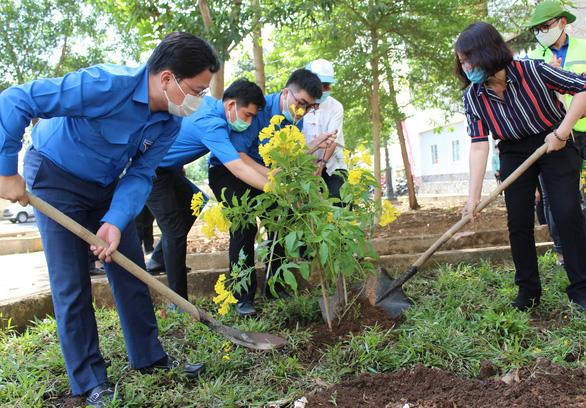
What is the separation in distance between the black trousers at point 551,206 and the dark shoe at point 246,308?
1763mm

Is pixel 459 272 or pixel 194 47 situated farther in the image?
pixel 459 272

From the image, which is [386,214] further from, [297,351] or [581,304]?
[581,304]

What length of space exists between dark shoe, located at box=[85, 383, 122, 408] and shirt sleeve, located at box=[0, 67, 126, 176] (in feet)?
3.47

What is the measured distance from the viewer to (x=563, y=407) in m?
1.78

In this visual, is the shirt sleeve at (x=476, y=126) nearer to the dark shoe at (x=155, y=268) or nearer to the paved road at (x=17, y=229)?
the dark shoe at (x=155, y=268)

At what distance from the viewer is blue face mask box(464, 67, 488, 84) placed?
8.95 feet

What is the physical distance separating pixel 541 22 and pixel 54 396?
3.96m

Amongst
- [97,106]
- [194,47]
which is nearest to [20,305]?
[97,106]

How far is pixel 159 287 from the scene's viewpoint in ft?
7.58

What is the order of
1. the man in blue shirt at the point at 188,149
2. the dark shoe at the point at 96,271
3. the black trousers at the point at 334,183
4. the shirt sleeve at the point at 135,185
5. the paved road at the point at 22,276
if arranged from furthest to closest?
the dark shoe at the point at 96,271
the paved road at the point at 22,276
the black trousers at the point at 334,183
the man in blue shirt at the point at 188,149
the shirt sleeve at the point at 135,185

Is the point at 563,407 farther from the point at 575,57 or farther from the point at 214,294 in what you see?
the point at 575,57

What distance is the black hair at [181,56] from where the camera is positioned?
2.18 meters

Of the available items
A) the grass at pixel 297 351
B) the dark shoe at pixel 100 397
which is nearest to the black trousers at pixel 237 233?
the grass at pixel 297 351

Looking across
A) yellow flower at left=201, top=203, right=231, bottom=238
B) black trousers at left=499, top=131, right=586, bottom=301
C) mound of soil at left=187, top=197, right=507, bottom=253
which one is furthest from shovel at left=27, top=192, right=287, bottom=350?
mound of soil at left=187, top=197, right=507, bottom=253
